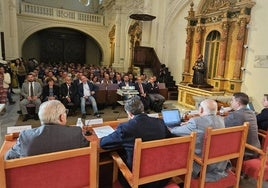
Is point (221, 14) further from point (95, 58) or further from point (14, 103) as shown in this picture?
point (95, 58)

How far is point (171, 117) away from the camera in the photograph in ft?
8.31

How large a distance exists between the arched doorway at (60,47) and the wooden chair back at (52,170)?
13186mm

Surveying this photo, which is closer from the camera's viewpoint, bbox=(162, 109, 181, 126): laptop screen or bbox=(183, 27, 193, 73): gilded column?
bbox=(162, 109, 181, 126): laptop screen

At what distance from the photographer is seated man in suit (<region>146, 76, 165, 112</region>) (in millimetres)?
5754

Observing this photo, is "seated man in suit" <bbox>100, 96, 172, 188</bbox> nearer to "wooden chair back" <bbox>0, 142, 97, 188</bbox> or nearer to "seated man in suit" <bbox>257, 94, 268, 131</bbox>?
"wooden chair back" <bbox>0, 142, 97, 188</bbox>

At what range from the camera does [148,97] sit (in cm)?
582

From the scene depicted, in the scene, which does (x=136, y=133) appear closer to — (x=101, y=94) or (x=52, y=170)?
(x=52, y=170)

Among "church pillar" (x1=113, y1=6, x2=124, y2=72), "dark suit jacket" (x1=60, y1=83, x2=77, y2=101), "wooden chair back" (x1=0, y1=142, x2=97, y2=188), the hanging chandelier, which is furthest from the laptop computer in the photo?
the hanging chandelier

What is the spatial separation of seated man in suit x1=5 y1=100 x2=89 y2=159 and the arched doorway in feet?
42.4

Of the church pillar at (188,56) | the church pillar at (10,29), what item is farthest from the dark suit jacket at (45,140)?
the church pillar at (10,29)

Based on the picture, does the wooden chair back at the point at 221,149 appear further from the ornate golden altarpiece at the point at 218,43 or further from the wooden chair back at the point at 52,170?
the ornate golden altarpiece at the point at 218,43

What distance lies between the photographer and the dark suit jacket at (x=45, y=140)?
1278mm

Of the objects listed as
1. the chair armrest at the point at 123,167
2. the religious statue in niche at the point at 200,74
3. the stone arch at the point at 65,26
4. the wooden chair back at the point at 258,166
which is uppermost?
the stone arch at the point at 65,26

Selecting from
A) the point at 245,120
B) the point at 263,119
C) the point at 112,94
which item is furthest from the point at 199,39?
the point at 245,120
